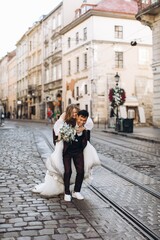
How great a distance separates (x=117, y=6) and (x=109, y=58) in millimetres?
5938

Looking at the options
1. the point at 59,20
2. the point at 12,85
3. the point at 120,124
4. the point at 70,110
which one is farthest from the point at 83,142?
the point at 12,85

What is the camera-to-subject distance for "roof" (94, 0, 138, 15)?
3925 centimetres

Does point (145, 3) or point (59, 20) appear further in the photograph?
point (59, 20)

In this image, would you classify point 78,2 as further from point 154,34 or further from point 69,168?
point 69,168

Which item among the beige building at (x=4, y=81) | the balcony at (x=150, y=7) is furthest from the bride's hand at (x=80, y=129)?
the beige building at (x=4, y=81)

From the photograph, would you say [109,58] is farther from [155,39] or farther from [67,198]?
[67,198]

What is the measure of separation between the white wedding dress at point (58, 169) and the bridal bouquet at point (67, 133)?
0.67 ft

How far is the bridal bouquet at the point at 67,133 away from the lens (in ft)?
19.5

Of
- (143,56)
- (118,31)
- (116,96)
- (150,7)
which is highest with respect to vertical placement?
(118,31)

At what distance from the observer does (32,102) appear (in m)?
62.1

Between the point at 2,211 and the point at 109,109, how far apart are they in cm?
3377

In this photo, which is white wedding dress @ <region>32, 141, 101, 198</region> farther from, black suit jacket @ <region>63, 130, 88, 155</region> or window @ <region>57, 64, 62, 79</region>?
window @ <region>57, 64, 62, 79</region>

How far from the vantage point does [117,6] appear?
1597 inches

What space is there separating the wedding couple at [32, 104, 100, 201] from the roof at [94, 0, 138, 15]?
34.3 metres
